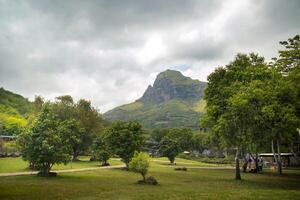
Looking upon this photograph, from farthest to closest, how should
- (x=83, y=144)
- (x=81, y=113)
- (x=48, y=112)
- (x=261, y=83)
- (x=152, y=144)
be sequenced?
(x=152, y=144) → (x=81, y=113) → (x=83, y=144) → (x=48, y=112) → (x=261, y=83)

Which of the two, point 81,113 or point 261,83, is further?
point 81,113

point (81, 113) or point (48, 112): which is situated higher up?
point (81, 113)

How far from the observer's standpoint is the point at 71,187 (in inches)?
1203

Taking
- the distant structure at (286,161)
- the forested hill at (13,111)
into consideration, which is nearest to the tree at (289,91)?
the distant structure at (286,161)

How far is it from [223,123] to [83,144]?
165 feet

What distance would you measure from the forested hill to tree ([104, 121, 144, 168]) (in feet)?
218

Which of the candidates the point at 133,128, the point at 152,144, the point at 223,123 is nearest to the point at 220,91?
the point at 223,123

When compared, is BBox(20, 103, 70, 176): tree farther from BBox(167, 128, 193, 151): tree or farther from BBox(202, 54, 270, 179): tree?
BBox(167, 128, 193, 151): tree

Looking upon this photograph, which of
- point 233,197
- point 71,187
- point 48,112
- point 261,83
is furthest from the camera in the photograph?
point 48,112

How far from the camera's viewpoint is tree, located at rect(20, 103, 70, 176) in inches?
1601

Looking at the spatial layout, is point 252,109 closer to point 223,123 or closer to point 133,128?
point 223,123

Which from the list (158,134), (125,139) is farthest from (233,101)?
(158,134)

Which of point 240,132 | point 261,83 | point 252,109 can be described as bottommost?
point 240,132

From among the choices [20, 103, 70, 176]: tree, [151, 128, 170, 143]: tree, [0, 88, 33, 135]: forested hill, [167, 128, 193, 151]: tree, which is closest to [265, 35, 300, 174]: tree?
[20, 103, 70, 176]: tree
